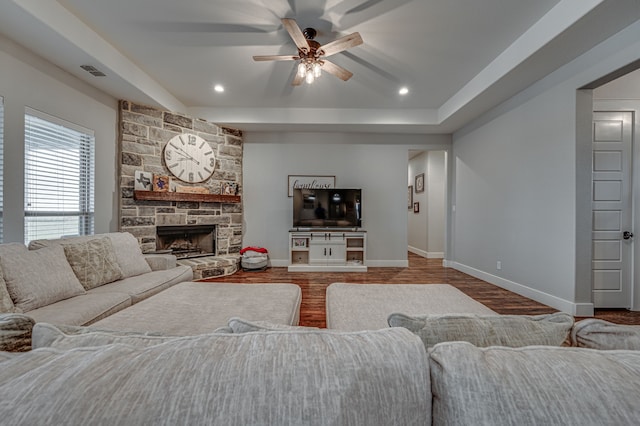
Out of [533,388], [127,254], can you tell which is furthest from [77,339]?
[127,254]

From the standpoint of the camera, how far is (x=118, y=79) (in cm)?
284

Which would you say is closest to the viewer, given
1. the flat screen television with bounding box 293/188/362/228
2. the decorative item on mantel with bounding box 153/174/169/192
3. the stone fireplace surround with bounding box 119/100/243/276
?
the stone fireplace surround with bounding box 119/100/243/276

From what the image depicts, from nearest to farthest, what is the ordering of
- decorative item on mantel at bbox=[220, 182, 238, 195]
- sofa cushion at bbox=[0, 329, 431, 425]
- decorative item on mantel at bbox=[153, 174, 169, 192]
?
sofa cushion at bbox=[0, 329, 431, 425] → decorative item on mantel at bbox=[153, 174, 169, 192] → decorative item on mantel at bbox=[220, 182, 238, 195]

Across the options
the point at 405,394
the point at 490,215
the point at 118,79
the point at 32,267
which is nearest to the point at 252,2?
the point at 118,79

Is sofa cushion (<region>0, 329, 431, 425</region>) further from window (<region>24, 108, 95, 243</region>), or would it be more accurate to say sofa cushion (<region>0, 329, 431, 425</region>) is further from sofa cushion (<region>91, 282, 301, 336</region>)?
window (<region>24, 108, 95, 243</region>)

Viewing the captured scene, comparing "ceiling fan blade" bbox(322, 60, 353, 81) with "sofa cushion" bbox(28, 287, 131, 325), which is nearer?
"sofa cushion" bbox(28, 287, 131, 325)

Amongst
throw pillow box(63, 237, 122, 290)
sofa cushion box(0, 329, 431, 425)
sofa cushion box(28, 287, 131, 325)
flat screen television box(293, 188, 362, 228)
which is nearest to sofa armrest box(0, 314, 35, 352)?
sofa cushion box(0, 329, 431, 425)

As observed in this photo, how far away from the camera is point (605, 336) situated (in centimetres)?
65

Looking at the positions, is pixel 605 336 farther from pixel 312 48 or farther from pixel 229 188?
pixel 229 188

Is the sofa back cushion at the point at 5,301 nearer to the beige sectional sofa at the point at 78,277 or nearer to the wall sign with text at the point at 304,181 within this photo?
the beige sectional sofa at the point at 78,277

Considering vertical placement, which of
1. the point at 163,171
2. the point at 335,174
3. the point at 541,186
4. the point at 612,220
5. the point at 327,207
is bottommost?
the point at 612,220

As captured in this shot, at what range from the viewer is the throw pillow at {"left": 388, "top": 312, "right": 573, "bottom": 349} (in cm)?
71

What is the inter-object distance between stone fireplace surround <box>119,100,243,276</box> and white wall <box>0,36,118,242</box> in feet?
0.55

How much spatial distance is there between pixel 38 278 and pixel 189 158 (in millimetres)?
2626
